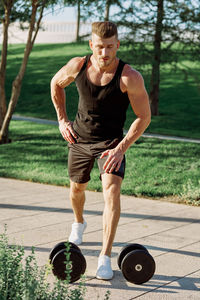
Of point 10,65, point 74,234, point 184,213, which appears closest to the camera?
point 74,234

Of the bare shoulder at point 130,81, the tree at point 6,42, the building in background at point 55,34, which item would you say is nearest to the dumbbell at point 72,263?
the bare shoulder at point 130,81

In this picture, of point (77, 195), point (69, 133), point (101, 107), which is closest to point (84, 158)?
point (69, 133)

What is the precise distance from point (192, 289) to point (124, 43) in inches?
462

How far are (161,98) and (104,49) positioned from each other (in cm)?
1647

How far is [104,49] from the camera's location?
4102 millimetres

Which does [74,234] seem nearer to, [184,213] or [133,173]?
[184,213]

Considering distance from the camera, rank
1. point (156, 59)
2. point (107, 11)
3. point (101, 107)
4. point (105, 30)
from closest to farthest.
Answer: point (105, 30)
point (101, 107)
point (107, 11)
point (156, 59)

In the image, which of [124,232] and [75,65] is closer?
[75,65]

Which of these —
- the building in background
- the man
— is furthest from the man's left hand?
the building in background

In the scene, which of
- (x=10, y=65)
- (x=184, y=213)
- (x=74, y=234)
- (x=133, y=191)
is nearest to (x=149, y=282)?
(x=74, y=234)

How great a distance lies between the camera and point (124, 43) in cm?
1494

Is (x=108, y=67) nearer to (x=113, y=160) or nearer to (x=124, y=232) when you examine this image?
(x=113, y=160)

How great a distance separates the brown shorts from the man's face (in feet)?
2.23

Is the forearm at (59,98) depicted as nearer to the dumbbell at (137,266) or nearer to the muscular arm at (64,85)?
the muscular arm at (64,85)
